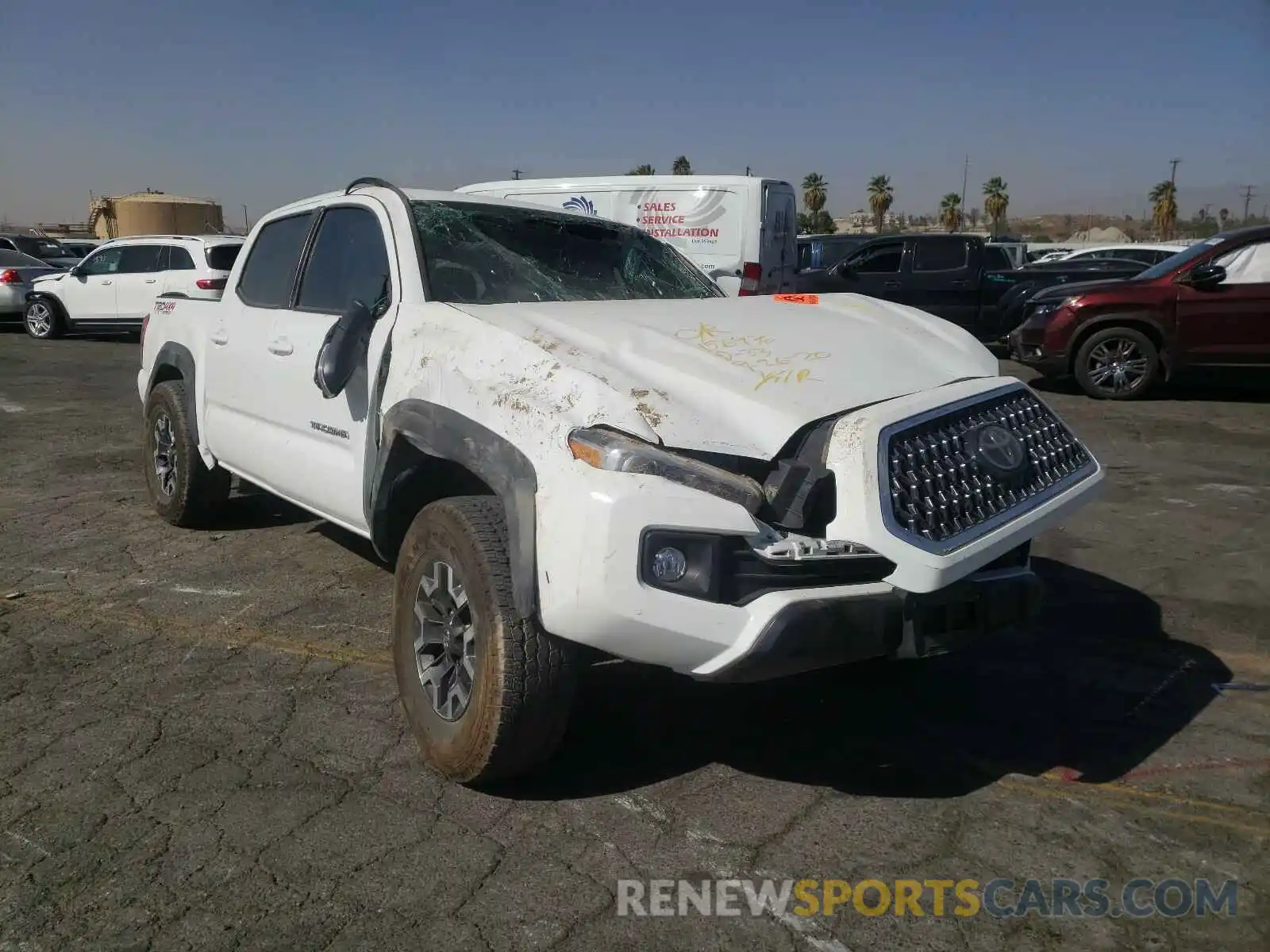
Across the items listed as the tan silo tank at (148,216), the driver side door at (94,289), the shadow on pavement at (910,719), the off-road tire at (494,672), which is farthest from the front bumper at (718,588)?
the tan silo tank at (148,216)

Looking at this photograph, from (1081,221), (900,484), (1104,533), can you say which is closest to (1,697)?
(900,484)

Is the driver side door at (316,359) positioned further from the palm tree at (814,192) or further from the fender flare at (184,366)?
the palm tree at (814,192)

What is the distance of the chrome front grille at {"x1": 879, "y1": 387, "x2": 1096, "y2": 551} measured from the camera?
2.87m

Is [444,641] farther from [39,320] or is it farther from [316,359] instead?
[39,320]

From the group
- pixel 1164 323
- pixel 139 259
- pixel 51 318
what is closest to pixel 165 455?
pixel 1164 323

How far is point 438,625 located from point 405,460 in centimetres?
61

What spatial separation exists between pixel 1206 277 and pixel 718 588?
9.79 m

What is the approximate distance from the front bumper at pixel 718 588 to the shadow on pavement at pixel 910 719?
26.5 inches

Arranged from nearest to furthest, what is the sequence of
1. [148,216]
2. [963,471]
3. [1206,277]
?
[963,471] < [1206,277] < [148,216]

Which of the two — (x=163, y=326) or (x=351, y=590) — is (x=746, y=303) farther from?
(x=163, y=326)

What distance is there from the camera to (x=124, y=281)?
16438 mm

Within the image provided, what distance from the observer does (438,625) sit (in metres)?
3.29

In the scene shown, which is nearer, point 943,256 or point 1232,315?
point 1232,315

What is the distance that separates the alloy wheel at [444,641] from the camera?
317cm
